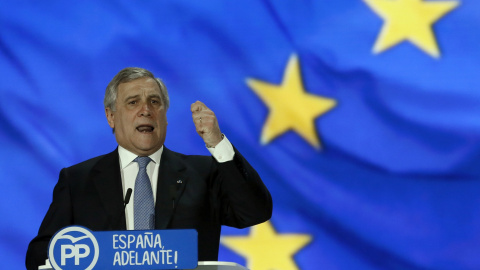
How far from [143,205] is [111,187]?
0.17 m

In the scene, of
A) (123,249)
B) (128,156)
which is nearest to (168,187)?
(128,156)

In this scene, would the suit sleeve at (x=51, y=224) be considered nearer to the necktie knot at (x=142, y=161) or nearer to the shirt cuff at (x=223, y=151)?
the necktie knot at (x=142, y=161)

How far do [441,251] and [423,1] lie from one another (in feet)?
5.16

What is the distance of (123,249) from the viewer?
2010 mm

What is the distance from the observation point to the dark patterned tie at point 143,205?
269 centimetres

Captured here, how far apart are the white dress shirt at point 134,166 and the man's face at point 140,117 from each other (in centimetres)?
3

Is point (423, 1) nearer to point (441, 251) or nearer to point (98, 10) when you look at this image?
point (441, 251)

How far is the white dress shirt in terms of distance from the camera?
2655mm

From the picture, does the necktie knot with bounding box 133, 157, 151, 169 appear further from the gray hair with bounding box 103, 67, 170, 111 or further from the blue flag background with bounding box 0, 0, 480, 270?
the blue flag background with bounding box 0, 0, 480, 270

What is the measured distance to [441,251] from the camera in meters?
4.74

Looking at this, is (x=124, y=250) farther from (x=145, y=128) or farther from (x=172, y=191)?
(x=145, y=128)

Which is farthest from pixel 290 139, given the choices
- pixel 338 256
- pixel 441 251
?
pixel 441 251

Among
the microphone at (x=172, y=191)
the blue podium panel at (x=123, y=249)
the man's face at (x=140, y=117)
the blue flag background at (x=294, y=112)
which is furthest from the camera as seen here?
the blue flag background at (x=294, y=112)

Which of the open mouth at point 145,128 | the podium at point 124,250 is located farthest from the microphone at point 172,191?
the podium at point 124,250
